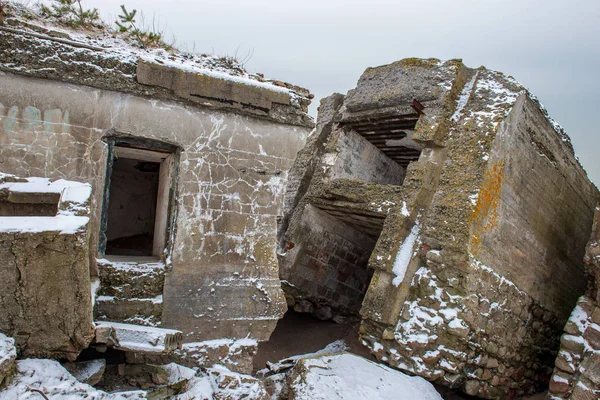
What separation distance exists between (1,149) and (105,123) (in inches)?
31.6

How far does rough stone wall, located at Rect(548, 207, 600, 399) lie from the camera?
4590 mm

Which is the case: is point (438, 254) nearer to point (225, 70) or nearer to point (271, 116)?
point (271, 116)

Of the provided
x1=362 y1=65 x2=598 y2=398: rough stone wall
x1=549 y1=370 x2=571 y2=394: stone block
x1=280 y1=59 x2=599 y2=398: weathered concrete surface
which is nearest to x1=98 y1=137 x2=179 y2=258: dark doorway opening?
x1=280 y1=59 x2=599 y2=398: weathered concrete surface

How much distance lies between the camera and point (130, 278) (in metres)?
3.73

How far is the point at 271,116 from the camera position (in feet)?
13.9

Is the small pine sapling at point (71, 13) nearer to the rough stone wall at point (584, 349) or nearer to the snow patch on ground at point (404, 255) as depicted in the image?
the snow patch on ground at point (404, 255)

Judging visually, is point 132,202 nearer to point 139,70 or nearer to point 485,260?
point 139,70

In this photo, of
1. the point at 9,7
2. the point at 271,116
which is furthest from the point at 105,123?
the point at 271,116

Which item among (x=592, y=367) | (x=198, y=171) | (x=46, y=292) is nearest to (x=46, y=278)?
(x=46, y=292)

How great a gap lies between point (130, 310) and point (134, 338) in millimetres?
551

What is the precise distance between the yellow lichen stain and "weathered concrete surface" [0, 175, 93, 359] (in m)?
4.00

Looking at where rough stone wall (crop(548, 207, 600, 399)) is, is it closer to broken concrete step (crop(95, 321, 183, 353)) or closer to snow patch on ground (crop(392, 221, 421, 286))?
snow patch on ground (crop(392, 221, 421, 286))

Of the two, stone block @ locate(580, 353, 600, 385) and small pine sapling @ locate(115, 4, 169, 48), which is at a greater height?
small pine sapling @ locate(115, 4, 169, 48)

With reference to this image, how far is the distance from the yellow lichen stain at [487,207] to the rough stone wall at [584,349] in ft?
4.32
